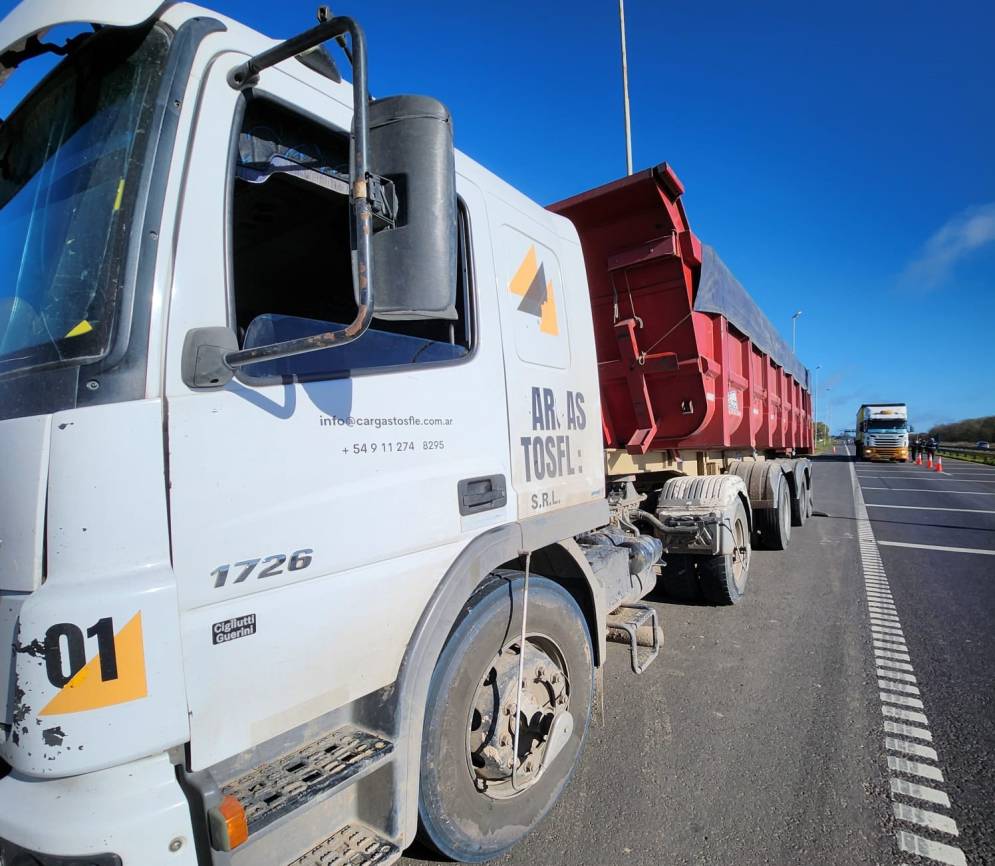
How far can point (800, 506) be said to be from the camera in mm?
9383

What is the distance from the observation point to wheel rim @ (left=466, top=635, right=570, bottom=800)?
2156 mm

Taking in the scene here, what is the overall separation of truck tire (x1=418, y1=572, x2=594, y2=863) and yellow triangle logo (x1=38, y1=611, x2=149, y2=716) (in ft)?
3.19

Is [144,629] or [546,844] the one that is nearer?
[144,629]

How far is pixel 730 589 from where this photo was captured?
5152 millimetres

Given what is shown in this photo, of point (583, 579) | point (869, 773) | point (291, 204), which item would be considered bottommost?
point (869, 773)

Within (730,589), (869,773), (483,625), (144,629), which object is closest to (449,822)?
(483,625)

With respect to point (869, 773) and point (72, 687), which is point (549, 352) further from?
point (869, 773)

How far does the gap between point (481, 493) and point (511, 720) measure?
909mm

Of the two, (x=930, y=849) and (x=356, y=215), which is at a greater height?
(x=356, y=215)

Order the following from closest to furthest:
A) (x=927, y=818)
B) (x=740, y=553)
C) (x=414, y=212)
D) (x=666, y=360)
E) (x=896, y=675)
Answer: (x=414, y=212), (x=927, y=818), (x=896, y=675), (x=666, y=360), (x=740, y=553)

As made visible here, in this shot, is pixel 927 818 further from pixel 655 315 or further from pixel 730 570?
pixel 655 315

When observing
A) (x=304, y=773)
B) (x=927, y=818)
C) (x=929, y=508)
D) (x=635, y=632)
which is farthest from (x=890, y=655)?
(x=929, y=508)

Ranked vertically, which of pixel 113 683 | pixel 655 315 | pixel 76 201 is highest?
pixel 655 315

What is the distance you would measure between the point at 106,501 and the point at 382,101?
1136mm
